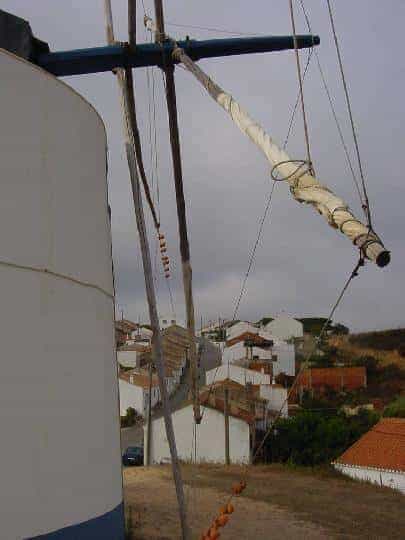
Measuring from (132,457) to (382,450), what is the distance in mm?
10101

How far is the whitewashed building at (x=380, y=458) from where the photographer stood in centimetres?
2303

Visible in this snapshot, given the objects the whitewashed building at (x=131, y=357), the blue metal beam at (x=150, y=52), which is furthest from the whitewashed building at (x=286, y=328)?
the blue metal beam at (x=150, y=52)

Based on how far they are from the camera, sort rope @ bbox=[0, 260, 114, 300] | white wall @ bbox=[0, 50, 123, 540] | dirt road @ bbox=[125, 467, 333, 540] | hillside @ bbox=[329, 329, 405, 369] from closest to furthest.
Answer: white wall @ bbox=[0, 50, 123, 540] → rope @ bbox=[0, 260, 114, 300] → dirt road @ bbox=[125, 467, 333, 540] → hillside @ bbox=[329, 329, 405, 369]

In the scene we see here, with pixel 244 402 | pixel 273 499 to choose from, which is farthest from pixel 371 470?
pixel 244 402

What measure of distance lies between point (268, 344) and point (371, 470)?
1700 inches

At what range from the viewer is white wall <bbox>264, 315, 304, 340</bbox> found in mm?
84375

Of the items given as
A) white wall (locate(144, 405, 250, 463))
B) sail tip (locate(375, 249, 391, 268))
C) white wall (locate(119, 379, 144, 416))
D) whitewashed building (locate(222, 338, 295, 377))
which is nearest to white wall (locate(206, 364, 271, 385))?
white wall (locate(119, 379, 144, 416))

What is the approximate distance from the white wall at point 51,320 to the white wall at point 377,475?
18496mm

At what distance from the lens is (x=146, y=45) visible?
37.0ft

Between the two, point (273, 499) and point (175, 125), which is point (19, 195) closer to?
point (175, 125)

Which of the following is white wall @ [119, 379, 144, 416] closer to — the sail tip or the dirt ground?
the dirt ground

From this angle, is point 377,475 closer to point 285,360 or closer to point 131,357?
point 285,360

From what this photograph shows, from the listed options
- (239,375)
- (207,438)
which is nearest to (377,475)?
(207,438)

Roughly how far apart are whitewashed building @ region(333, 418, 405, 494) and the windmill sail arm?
18.0 meters
